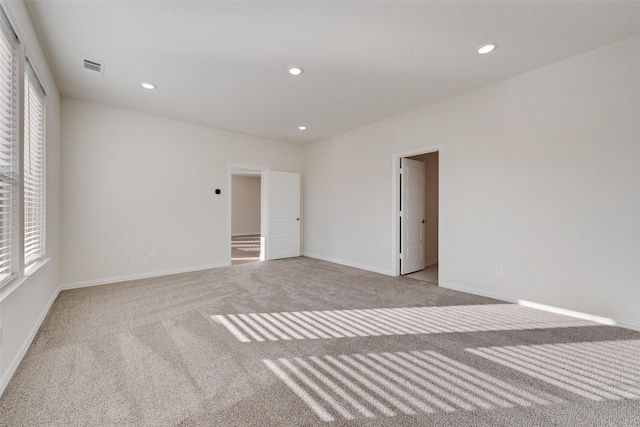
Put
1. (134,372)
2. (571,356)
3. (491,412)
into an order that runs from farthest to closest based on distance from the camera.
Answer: (571,356)
(134,372)
(491,412)

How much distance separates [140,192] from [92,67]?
1949mm

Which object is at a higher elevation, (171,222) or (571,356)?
(171,222)

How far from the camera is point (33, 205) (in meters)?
2.73

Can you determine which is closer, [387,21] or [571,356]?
[571,356]

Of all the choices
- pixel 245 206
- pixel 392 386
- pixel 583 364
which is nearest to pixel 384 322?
pixel 392 386

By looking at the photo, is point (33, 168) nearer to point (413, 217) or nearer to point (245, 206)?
point (413, 217)

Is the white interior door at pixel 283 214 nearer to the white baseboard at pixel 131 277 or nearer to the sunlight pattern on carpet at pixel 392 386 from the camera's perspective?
the white baseboard at pixel 131 277

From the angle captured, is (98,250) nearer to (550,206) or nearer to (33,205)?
(33,205)

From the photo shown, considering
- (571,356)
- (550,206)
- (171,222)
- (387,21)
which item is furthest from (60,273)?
(550,206)

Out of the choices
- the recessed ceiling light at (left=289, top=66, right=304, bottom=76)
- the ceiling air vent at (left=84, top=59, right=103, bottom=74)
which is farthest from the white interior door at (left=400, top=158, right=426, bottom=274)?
the ceiling air vent at (left=84, top=59, right=103, bottom=74)

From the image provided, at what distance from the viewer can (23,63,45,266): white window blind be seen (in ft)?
8.22

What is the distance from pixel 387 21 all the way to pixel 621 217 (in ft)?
9.61

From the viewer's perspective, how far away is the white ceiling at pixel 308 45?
218cm

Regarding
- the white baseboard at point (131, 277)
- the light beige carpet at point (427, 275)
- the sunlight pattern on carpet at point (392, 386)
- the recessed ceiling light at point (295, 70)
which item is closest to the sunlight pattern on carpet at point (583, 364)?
the sunlight pattern on carpet at point (392, 386)
